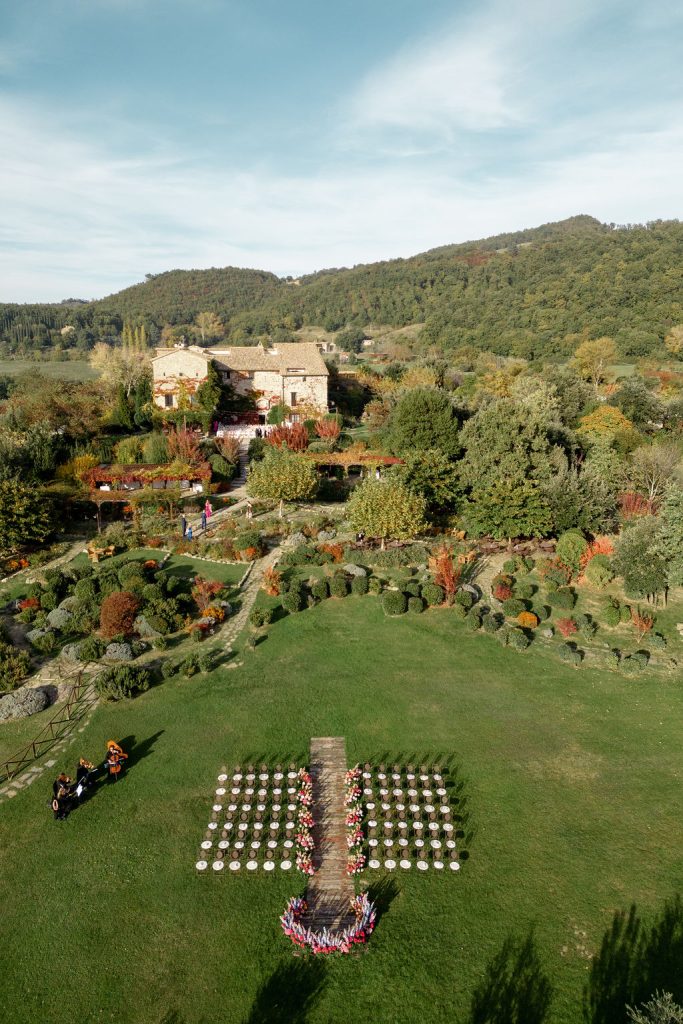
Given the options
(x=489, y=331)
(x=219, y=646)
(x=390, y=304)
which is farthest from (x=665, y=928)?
(x=390, y=304)

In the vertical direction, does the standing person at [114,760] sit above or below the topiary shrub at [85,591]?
below

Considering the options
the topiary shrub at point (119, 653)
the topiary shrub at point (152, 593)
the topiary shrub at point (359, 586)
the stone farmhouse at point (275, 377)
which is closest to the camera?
the topiary shrub at point (119, 653)

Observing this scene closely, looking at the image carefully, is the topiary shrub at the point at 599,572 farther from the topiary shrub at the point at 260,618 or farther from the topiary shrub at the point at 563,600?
the topiary shrub at the point at 260,618

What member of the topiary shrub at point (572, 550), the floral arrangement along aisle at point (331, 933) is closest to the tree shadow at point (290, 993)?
the floral arrangement along aisle at point (331, 933)

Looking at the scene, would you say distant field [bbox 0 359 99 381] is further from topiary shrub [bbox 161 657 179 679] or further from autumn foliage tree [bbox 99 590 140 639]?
topiary shrub [bbox 161 657 179 679]

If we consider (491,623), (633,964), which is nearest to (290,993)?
(633,964)

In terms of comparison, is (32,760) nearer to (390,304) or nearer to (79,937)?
(79,937)

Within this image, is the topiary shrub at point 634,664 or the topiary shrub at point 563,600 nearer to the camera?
the topiary shrub at point 634,664

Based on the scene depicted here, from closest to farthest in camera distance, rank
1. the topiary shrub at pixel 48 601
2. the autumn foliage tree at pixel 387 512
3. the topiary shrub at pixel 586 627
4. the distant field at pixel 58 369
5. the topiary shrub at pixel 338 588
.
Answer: the topiary shrub at pixel 586 627 < the topiary shrub at pixel 48 601 < the topiary shrub at pixel 338 588 < the autumn foliage tree at pixel 387 512 < the distant field at pixel 58 369
